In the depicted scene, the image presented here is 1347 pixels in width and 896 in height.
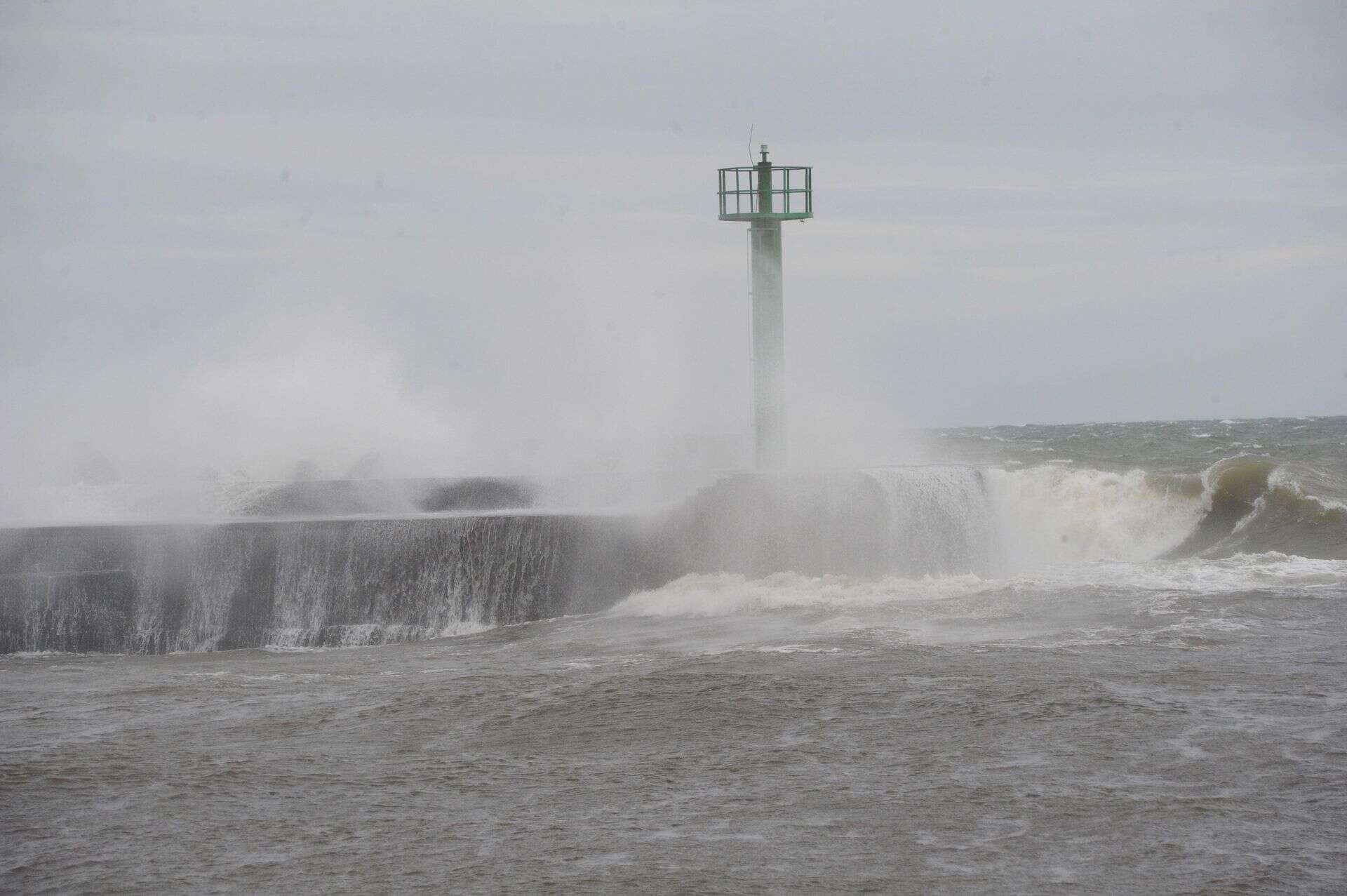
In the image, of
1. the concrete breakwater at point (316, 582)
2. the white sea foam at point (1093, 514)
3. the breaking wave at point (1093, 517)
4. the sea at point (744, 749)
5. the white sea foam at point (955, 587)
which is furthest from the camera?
the white sea foam at point (1093, 514)

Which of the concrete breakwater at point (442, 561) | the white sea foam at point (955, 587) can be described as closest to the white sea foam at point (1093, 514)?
the white sea foam at point (955, 587)

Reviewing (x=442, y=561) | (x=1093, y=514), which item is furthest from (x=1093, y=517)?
(x=442, y=561)

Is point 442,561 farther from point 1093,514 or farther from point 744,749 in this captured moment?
point 1093,514

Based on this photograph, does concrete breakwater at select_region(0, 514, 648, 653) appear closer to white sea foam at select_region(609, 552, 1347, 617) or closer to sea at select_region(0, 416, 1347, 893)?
sea at select_region(0, 416, 1347, 893)

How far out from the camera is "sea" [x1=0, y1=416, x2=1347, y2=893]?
6285 mm

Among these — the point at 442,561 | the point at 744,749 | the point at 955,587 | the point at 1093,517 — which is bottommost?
the point at 744,749

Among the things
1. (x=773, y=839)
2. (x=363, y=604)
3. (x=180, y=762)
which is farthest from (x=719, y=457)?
(x=773, y=839)

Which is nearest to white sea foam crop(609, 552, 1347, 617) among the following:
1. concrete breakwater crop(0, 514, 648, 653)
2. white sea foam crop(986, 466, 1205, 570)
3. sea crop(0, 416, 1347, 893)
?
sea crop(0, 416, 1347, 893)

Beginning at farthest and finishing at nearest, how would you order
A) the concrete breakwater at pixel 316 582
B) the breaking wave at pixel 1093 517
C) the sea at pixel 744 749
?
the breaking wave at pixel 1093 517 → the concrete breakwater at pixel 316 582 → the sea at pixel 744 749

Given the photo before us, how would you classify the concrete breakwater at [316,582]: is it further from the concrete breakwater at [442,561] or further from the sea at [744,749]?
the sea at [744,749]

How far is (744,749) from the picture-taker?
845cm

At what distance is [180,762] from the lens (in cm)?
864

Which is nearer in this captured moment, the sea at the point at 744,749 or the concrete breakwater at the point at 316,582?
the sea at the point at 744,749

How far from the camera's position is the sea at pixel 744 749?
20.6 ft
